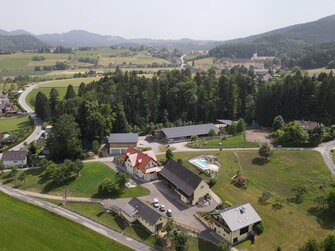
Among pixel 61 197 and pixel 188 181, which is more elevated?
pixel 188 181

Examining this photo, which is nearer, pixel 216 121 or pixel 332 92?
pixel 332 92

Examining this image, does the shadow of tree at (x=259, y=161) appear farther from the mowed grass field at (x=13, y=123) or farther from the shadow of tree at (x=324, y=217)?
the mowed grass field at (x=13, y=123)

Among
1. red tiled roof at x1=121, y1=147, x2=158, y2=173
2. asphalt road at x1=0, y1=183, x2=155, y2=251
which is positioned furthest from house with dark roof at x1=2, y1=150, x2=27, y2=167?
red tiled roof at x1=121, y1=147, x2=158, y2=173

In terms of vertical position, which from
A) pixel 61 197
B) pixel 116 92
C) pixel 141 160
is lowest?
pixel 61 197

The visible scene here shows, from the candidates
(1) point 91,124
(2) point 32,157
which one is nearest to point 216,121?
(1) point 91,124

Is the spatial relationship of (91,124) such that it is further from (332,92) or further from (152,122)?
(332,92)

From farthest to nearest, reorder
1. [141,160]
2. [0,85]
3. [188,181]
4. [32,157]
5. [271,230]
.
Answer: [0,85] → [32,157] → [141,160] → [188,181] → [271,230]

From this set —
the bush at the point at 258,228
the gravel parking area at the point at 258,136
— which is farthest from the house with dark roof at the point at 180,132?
the bush at the point at 258,228
